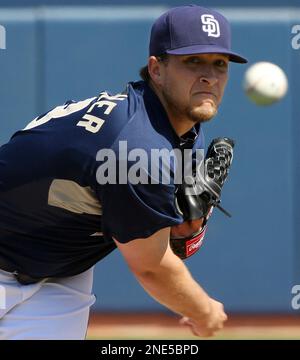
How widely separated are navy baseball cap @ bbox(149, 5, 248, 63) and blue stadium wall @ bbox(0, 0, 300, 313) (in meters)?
3.67

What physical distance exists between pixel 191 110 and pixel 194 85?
0.27ft

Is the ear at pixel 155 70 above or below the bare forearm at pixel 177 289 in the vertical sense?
above

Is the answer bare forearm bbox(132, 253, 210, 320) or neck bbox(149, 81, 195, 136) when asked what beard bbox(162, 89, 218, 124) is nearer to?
neck bbox(149, 81, 195, 136)

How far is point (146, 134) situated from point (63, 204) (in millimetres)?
405

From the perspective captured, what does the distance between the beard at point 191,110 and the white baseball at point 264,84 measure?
285cm

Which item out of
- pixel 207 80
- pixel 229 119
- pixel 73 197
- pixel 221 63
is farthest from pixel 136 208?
pixel 229 119

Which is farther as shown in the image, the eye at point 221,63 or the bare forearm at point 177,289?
the eye at point 221,63

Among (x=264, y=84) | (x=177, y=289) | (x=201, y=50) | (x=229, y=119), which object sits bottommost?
(x=177, y=289)

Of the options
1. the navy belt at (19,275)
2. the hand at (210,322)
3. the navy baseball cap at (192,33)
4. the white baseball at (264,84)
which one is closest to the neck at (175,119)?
the navy baseball cap at (192,33)

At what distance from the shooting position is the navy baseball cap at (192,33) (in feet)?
9.22

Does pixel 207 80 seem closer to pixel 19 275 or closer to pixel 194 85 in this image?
pixel 194 85

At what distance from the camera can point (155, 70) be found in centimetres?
294

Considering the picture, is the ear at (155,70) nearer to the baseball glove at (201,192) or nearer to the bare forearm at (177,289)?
the baseball glove at (201,192)

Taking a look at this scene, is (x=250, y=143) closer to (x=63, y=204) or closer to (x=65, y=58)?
(x=65, y=58)
